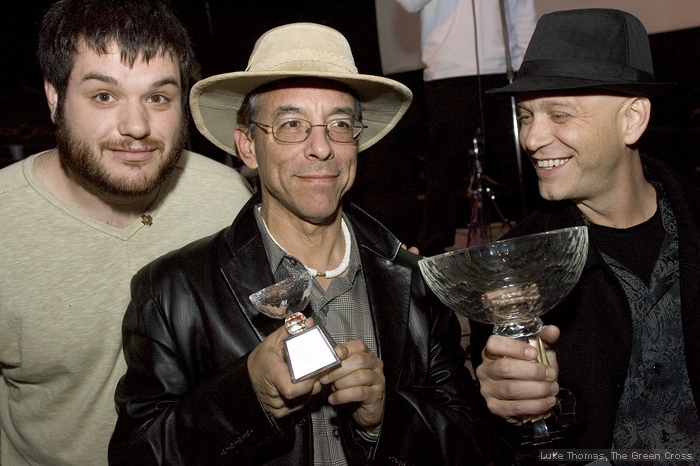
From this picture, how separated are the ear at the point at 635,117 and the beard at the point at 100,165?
64.8 inches

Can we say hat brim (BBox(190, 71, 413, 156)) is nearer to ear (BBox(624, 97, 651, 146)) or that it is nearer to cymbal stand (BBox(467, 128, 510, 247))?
ear (BBox(624, 97, 651, 146))

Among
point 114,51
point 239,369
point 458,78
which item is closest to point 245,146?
point 114,51

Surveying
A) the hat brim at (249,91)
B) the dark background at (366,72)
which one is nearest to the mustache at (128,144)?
the hat brim at (249,91)

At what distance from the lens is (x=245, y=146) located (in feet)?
7.75

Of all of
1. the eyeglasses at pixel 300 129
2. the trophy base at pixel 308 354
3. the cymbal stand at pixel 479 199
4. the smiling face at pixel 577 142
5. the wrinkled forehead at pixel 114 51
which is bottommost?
the cymbal stand at pixel 479 199

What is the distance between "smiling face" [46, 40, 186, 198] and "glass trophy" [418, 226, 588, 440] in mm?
1086

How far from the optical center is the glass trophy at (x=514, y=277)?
1.63 meters

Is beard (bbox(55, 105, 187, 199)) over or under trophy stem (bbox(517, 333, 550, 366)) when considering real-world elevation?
over

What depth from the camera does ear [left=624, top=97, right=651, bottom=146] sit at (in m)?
2.30

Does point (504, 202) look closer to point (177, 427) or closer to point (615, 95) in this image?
point (615, 95)

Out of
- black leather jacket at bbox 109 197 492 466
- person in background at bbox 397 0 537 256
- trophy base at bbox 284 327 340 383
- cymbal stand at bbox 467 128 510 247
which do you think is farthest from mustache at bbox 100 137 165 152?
cymbal stand at bbox 467 128 510 247

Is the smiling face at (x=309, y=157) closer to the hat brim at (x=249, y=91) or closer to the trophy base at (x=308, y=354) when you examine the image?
the hat brim at (x=249, y=91)

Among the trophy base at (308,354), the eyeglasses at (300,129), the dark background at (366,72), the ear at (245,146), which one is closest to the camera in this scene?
the trophy base at (308,354)

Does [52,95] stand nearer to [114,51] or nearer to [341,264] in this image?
[114,51]
